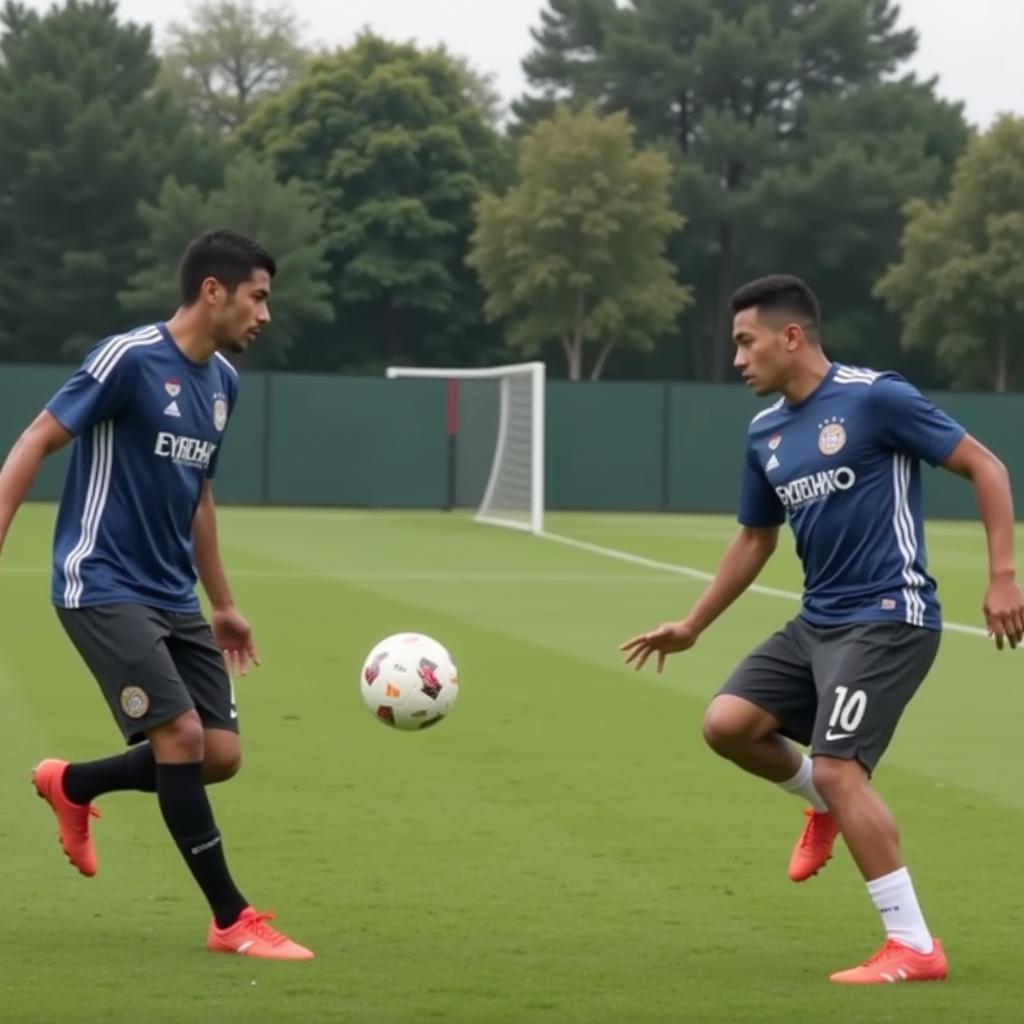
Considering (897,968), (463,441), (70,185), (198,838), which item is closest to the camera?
(897,968)

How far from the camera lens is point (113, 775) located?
7.93 metres

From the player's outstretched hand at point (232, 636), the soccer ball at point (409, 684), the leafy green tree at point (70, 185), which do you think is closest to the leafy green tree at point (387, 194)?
the leafy green tree at point (70, 185)

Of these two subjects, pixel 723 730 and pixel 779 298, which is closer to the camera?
pixel 779 298

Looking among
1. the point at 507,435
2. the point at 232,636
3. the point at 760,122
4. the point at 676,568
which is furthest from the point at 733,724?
the point at 760,122

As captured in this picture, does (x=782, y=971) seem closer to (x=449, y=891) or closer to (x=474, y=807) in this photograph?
(x=449, y=891)

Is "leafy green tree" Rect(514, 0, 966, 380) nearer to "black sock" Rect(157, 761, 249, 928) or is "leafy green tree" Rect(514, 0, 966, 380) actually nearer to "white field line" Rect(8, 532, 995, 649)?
"white field line" Rect(8, 532, 995, 649)

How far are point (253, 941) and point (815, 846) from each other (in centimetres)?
191

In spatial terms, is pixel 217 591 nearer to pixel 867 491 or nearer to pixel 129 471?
pixel 129 471

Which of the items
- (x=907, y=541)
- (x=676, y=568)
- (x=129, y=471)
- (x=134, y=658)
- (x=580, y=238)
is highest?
(x=580, y=238)

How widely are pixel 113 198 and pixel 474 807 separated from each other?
72796 mm

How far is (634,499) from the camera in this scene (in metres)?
45.7

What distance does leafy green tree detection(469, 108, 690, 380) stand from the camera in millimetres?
75062

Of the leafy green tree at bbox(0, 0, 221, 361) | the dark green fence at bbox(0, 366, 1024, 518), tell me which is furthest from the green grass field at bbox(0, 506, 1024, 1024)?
the leafy green tree at bbox(0, 0, 221, 361)

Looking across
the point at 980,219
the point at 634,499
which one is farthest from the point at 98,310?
the point at 634,499
